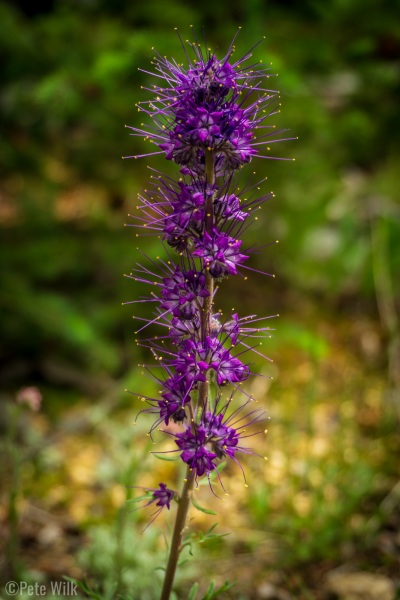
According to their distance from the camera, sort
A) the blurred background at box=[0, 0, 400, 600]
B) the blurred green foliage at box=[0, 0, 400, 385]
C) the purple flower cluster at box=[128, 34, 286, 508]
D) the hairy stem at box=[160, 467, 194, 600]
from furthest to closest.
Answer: the blurred green foliage at box=[0, 0, 400, 385], the blurred background at box=[0, 0, 400, 600], the hairy stem at box=[160, 467, 194, 600], the purple flower cluster at box=[128, 34, 286, 508]

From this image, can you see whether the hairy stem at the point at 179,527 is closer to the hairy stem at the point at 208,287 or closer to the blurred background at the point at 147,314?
the hairy stem at the point at 208,287

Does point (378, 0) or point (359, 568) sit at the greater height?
point (378, 0)

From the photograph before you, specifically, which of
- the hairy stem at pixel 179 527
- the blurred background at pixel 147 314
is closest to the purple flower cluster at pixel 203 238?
the hairy stem at pixel 179 527

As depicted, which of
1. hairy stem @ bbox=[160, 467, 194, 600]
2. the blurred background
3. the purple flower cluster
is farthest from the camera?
the blurred background

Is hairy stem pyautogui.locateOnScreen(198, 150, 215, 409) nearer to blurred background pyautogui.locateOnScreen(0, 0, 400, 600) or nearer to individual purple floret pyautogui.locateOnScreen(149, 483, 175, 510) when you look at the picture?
individual purple floret pyautogui.locateOnScreen(149, 483, 175, 510)

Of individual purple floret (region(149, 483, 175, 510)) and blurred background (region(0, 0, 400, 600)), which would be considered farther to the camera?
blurred background (region(0, 0, 400, 600))

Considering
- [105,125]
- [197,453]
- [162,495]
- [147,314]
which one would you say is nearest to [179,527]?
[162,495]

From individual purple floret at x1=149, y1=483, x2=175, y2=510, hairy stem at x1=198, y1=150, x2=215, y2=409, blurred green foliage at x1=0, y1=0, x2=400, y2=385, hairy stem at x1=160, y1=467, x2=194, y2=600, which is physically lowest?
hairy stem at x1=160, y1=467, x2=194, y2=600

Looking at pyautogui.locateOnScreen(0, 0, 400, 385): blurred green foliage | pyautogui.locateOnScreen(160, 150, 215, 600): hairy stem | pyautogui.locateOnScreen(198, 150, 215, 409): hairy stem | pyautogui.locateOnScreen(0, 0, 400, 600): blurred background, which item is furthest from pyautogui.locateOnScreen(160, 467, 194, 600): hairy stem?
pyautogui.locateOnScreen(0, 0, 400, 385): blurred green foliage

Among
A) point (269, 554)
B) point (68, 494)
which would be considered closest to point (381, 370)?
point (269, 554)

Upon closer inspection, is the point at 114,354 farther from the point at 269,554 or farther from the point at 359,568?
the point at 359,568
